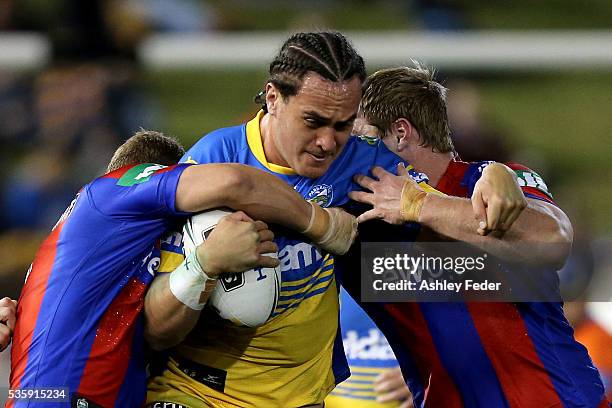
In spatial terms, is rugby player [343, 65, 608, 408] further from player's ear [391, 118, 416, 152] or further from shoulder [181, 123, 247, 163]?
shoulder [181, 123, 247, 163]

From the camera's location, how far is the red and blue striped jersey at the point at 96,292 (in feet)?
10.7

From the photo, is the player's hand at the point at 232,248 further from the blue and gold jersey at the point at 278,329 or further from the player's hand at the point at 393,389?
the player's hand at the point at 393,389

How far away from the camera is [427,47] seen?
1047cm

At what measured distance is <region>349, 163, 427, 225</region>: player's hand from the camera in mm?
3436

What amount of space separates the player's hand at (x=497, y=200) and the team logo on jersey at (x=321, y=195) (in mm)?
535

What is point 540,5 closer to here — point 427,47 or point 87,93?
point 427,47

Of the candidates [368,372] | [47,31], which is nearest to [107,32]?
[47,31]

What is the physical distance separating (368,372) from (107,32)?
6.38 metres

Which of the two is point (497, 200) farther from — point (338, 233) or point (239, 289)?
point (239, 289)

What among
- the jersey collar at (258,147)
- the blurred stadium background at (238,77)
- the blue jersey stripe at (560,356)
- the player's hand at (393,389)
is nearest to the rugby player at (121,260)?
the jersey collar at (258,147)

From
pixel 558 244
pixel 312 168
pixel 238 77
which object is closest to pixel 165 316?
pixel 312 168

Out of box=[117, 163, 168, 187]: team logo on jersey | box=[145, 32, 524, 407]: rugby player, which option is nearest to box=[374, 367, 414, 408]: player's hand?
box=[145, 32, 524, 407]: rugby player

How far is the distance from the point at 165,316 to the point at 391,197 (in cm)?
86

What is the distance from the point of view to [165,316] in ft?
10.8
